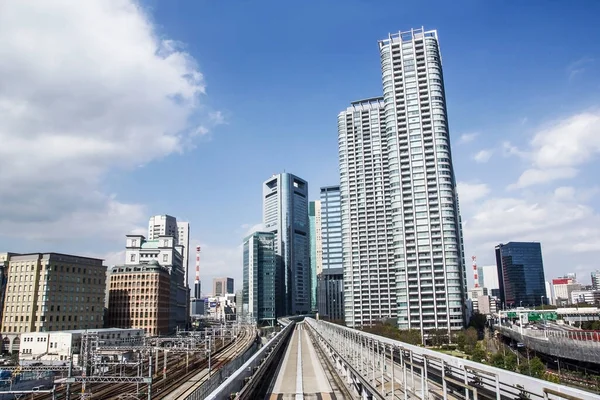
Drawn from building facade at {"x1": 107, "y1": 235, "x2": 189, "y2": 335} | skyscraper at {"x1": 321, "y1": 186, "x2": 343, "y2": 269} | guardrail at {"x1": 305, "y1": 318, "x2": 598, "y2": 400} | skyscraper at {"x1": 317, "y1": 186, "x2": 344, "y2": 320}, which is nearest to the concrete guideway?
guardrail at {"x1": 305, "y1": 318, "x2": 598, "y2": 400}

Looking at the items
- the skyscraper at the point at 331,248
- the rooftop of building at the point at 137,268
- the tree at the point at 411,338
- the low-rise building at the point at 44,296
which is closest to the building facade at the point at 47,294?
the low-rise building at the point at 44,296

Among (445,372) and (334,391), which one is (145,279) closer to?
(334,391)

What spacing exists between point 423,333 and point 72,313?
72559mm

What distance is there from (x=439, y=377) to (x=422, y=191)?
8973 centimetres

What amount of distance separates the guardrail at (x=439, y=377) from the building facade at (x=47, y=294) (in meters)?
80.3

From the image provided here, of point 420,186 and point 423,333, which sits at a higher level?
point 420,186

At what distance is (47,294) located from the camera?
8362cm

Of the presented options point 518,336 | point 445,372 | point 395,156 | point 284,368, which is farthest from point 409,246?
point 445,372

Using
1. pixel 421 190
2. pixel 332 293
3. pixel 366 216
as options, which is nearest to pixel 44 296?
pixel 421 190

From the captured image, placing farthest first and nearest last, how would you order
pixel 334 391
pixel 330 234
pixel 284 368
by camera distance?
pixel 330 234 < pixel 284 368 < pixel 334 391

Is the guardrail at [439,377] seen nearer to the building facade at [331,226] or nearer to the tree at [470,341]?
the tree at [470,341]

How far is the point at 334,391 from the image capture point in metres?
25.3

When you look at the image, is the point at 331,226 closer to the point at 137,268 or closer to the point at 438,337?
the point at 137,268

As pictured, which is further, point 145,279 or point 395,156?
point 145,279
